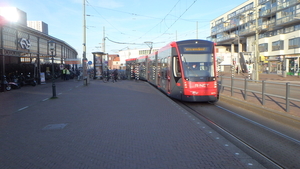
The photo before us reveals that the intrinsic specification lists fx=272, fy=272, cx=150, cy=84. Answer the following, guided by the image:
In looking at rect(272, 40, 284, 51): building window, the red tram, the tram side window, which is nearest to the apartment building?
rect(272, 40, 284, 51): building window

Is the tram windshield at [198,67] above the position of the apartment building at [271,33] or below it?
below

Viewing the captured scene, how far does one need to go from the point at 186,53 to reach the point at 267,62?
153 ft

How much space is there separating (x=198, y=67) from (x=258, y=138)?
6.70 meters

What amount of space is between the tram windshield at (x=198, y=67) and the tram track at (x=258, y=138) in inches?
92.7

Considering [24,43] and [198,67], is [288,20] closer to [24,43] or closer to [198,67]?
[198,67]

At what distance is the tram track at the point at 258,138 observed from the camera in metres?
5.64

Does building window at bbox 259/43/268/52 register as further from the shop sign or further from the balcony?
the shop sign

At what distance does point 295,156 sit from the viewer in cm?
584

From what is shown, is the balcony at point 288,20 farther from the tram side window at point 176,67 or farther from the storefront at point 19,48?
the storefront at point 19,48

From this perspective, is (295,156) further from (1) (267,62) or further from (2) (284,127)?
(1) (267,62)

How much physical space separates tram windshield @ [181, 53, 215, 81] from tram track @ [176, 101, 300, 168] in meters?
2.36

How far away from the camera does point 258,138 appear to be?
24.2ft

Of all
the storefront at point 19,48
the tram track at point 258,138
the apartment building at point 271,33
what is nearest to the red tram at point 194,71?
the tram track at point 258,138

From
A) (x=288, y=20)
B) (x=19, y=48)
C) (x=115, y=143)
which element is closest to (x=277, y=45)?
(x=288, y=20)
